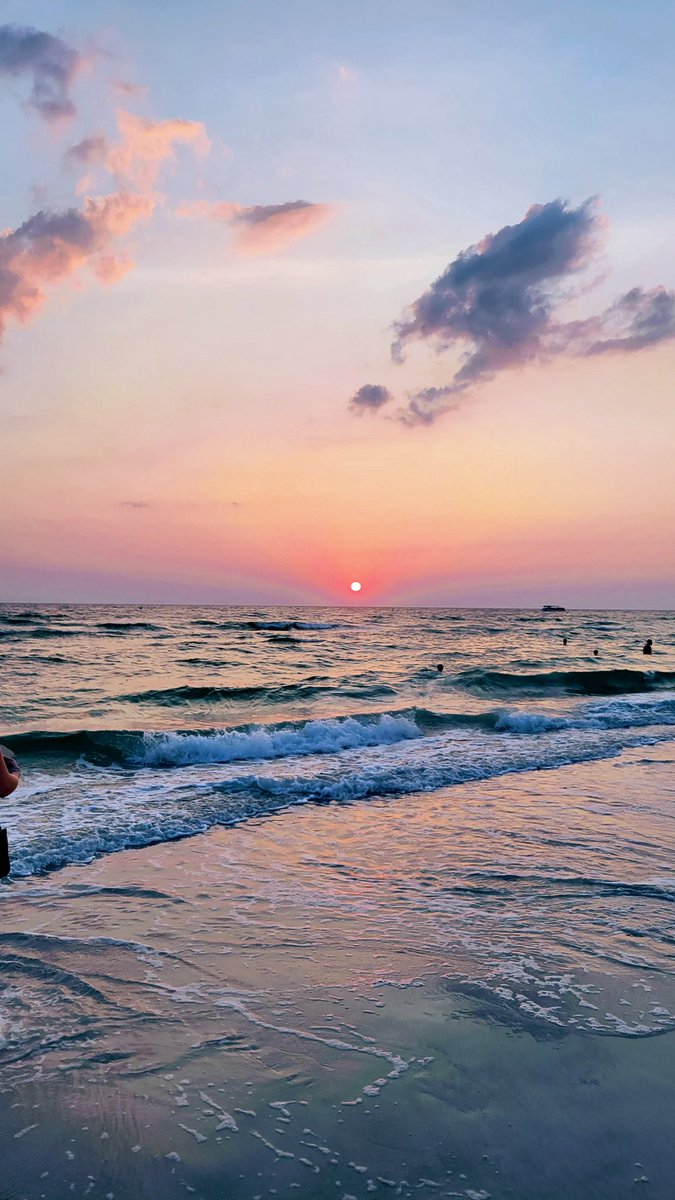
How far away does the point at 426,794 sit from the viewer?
12461mm

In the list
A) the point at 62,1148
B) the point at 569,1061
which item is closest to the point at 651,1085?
the point at 569,1061

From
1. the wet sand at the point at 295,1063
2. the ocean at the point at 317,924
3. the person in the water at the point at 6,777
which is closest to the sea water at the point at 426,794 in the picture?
the ocean at the point at 317,924

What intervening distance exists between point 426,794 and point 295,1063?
8155 millimetres

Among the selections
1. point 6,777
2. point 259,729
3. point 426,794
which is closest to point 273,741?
point 259,729

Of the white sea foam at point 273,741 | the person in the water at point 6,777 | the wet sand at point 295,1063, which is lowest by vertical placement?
the white sea foam at point 273,741

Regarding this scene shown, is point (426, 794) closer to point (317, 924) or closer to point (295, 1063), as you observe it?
point (317, 924)

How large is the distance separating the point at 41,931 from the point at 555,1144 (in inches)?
183

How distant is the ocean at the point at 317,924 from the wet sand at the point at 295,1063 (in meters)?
0.02

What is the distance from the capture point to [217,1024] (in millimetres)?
4969

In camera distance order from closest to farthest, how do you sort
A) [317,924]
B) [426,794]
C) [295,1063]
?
[295,1063] < [317,924] < [426,794]

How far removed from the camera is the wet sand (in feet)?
11.9

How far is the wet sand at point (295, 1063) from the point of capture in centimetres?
362

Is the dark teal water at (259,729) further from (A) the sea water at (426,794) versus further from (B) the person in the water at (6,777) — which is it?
(B) the person in the water at (6,777)

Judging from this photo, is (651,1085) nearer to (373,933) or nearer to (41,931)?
(373,933)
